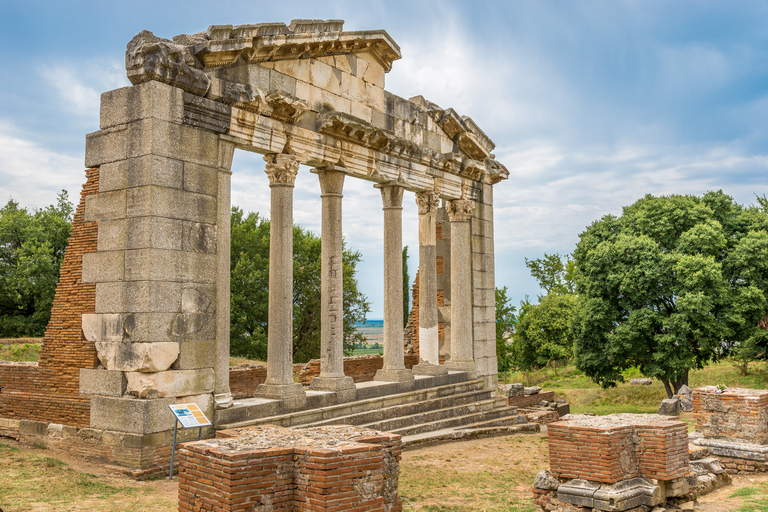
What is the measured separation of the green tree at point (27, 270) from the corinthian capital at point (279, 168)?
27.3 metres

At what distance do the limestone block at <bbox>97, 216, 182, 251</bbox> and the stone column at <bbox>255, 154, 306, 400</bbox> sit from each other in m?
2.44

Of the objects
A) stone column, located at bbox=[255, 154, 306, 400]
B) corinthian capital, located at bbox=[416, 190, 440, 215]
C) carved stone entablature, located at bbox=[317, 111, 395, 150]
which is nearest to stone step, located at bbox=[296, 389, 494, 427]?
stone column, located at bbox=[255, 154, 306, 400]

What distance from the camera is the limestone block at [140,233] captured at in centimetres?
1127

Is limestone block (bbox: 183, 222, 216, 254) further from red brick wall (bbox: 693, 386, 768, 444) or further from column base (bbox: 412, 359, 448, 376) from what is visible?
red brick wall (bbox: 693, 386, 768, 444)

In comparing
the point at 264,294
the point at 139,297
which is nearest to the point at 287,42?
the point at 139,297

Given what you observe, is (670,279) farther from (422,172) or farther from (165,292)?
(165,292)

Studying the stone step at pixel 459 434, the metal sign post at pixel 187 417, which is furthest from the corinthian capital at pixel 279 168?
the stone step at pixel 459 434

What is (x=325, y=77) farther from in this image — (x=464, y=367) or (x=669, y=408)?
(x=669, y=408)

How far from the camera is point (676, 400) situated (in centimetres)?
2172

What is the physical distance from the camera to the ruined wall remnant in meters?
6.05

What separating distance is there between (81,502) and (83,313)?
4.04 metres

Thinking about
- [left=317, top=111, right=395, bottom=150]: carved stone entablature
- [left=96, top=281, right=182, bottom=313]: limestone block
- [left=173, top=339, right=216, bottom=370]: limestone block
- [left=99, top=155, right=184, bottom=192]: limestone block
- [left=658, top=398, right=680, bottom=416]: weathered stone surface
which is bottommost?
[left=658, top=398, right=680, bottom=416]: weathered stone surface

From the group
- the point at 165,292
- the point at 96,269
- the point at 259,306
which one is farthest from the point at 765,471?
the point at 259,306

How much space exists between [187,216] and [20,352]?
1783cm
